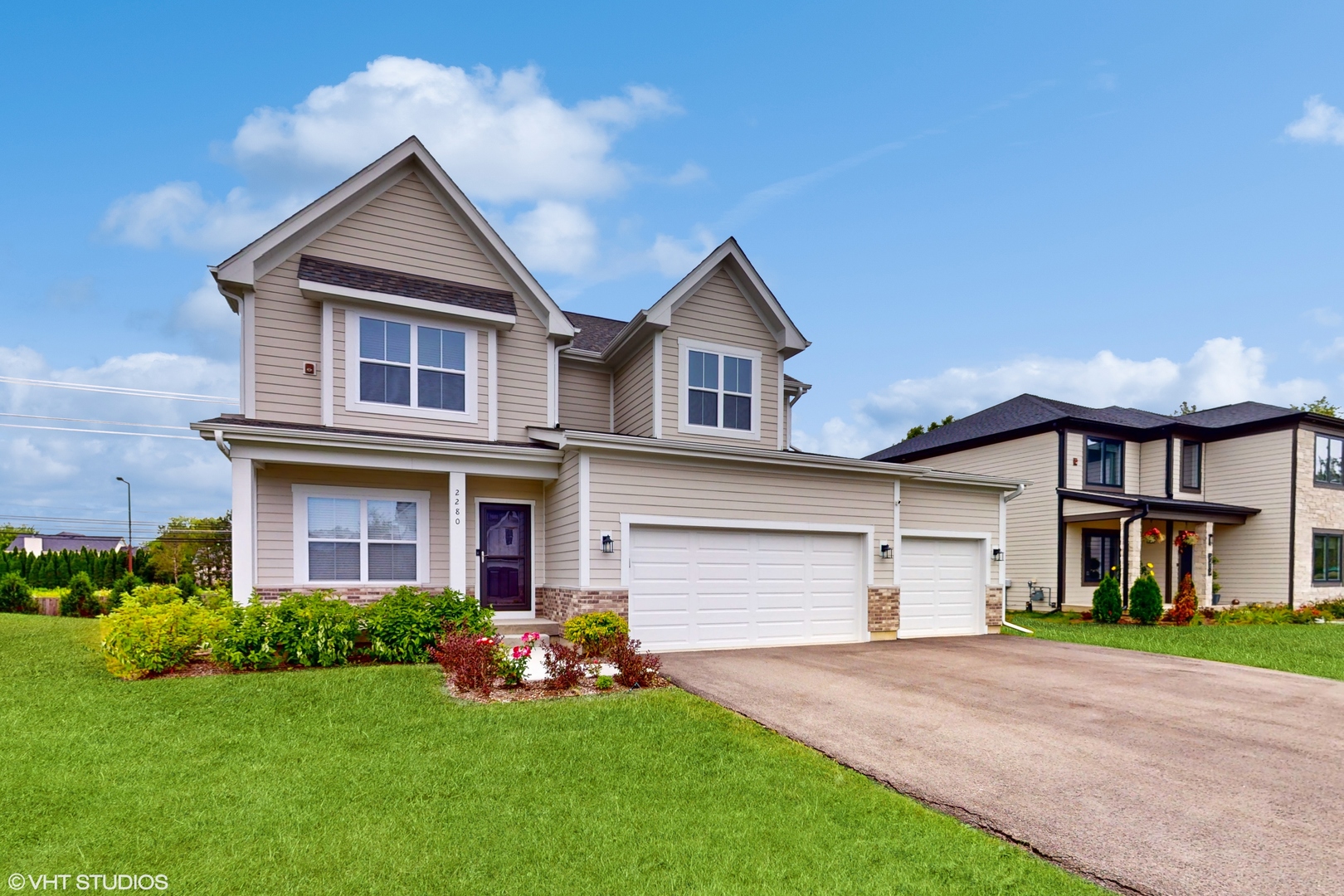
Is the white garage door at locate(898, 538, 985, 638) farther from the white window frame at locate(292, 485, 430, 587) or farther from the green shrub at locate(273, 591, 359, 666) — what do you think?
the green shrub at locate(273, 591, 359, 666)

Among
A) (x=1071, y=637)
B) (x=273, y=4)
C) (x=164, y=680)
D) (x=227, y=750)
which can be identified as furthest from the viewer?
(x=1071, y=637)

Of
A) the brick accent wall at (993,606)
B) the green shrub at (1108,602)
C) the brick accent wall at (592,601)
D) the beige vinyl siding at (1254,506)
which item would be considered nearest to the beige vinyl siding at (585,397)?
the brick accent wall at (592,601)

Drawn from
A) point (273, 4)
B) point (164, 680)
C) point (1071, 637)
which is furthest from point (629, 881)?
point (273, 4)

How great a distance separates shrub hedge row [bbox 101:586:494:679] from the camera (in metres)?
8.32

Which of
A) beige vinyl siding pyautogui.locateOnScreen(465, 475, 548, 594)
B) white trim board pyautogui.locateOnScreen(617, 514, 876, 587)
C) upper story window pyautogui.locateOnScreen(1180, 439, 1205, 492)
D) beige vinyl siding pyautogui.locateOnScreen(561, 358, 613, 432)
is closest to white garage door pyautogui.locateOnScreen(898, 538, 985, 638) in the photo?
white trim board pyautogui.locateOnScreen(617, 514, 876, 587)

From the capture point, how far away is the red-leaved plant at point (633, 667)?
26.7ft

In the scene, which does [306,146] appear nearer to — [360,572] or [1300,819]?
[360,572]

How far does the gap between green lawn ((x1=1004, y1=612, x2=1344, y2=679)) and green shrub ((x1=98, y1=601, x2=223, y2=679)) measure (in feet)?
50.4

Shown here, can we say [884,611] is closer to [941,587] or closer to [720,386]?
[941,587]

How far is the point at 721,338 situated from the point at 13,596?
21070 millimetres

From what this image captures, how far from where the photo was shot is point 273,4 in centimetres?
1262

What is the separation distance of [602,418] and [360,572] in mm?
6094

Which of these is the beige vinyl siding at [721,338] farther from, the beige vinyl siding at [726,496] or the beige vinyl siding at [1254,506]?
the beige vinyl siding at [1254,506]

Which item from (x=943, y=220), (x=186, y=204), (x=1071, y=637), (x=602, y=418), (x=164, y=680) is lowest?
(x=1071, y=637)
